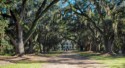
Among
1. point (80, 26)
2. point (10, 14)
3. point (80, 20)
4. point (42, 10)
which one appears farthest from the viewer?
point (80, 26)

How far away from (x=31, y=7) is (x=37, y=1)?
62.1 inches

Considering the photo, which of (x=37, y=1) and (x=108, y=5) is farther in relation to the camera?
(x=37, y=1)

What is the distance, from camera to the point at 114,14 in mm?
33156

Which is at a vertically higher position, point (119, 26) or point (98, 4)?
point (98, 4)

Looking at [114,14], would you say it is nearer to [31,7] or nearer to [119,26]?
[119,26]

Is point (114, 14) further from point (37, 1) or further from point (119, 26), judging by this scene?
point (37, 1)

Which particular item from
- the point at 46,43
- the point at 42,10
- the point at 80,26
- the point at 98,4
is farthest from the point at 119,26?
the point at 46,43

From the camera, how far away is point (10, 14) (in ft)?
92.8

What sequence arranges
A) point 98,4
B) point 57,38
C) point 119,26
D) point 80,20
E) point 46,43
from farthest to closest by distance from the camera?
point 57,38, point 46,43, point 80,20, point 119,26, point 98,4

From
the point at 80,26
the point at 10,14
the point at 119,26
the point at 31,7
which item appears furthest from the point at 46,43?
the point at 10,14

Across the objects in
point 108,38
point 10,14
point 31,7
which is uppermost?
point 31,7

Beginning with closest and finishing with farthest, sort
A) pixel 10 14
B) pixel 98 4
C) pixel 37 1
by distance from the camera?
pixel 10 14 → pixel 98 4 → pixel 37 1

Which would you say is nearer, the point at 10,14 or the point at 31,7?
the point at 10,14

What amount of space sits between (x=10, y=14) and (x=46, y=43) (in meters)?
40.2
